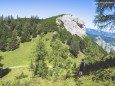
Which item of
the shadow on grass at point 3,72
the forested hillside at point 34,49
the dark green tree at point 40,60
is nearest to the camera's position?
the forested hillside at point 34,49

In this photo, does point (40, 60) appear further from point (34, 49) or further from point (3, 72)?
point (3, 72)

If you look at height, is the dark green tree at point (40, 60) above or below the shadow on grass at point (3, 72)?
above

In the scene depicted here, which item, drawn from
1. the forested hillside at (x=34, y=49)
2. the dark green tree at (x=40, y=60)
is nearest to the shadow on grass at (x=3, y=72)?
the forested hillside at (x=34, y=49)

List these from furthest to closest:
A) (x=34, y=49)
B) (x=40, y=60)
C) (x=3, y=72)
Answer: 1. (x=3, y=72)
2. (x=34, y=49)
3. (x=40, y=60)

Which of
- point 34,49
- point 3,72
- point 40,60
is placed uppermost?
point 34,49

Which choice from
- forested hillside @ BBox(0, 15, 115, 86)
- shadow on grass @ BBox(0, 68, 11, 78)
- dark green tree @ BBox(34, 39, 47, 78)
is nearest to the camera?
forested hillside @ BBox(0, 15, 115, 86)

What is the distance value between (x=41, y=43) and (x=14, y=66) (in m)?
50.8

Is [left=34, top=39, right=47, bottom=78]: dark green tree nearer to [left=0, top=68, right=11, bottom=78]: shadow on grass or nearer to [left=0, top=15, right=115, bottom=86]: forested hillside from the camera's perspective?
[left=0, top=15, right=115, bottom=86]: forested hillside

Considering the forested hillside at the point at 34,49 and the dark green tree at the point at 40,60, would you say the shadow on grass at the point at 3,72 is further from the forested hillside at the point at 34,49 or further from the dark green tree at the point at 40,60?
the dark green tree at the point at 40,60

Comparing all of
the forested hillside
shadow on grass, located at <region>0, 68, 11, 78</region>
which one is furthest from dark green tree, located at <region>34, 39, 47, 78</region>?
shadow on grass, located at <region>0, 68, 11, 78</region>

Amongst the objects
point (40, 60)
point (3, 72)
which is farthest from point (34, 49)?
point (3, 72)

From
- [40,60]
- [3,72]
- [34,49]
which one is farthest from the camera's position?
[3,72]

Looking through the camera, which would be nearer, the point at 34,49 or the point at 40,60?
the point at 40,60

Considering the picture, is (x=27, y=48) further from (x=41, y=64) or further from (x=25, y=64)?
(x=41, y=64)
